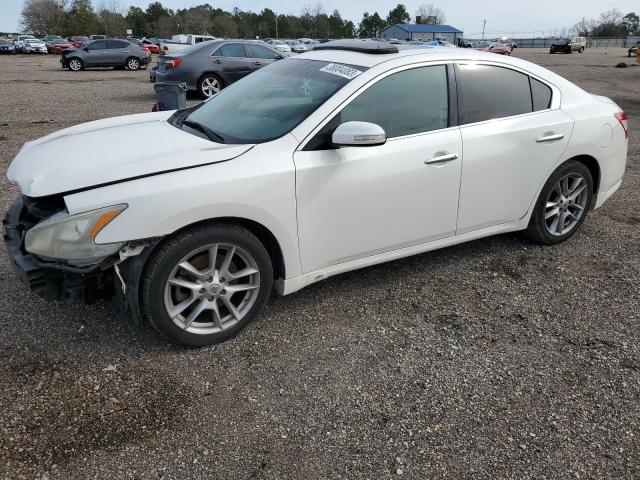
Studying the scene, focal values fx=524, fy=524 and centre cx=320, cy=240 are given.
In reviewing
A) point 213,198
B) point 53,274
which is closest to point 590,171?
point 213,198

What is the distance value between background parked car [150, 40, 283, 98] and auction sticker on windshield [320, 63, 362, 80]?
10.1m

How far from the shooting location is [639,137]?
8.93 metres

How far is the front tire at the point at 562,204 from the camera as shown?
4.25 m

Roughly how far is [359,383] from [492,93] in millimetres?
2346

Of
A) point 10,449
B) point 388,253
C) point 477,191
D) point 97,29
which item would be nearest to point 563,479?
point 388,253

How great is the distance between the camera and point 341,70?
3496 millimetres

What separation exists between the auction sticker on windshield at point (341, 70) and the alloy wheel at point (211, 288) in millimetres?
1345

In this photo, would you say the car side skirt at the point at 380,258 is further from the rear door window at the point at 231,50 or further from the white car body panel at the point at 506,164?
the rear door window at the point at 231,50

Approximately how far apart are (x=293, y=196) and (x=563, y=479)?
75.4 inches

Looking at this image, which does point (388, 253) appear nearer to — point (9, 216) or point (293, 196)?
point (293, 196)

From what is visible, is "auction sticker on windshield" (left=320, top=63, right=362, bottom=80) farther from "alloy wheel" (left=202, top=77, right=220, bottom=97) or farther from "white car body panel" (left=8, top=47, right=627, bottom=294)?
"alloy wheel" (left=202, top=77, right=220, bottom=97)

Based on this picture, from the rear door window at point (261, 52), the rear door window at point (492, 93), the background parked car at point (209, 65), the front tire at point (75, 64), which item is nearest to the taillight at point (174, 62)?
the background parked car at point (209, 65)

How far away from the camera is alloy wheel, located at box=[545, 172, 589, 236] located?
4.35 m

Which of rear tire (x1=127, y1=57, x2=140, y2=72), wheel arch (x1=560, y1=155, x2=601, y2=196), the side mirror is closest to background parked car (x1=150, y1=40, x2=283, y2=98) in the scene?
wheel arch (x1=560, y1=155, x2=601, y2=196)
